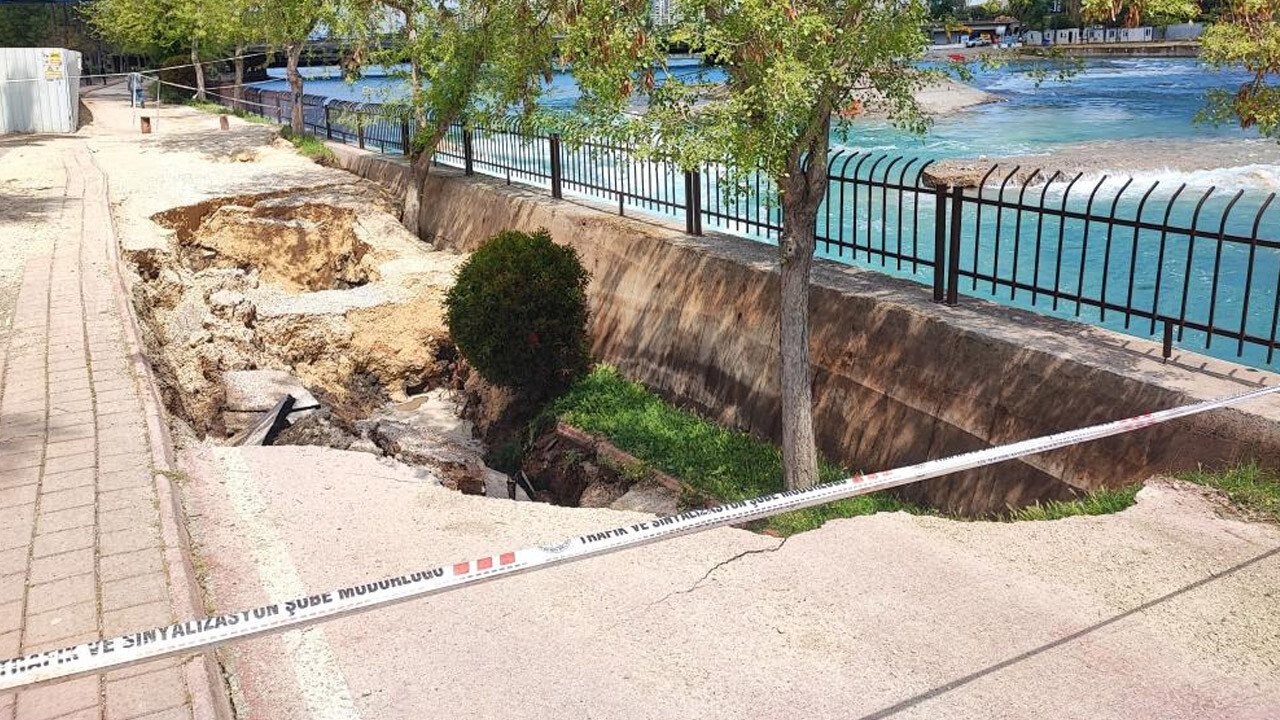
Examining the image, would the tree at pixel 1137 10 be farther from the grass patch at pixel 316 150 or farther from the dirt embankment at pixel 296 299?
the grass patch at pixel 316 150

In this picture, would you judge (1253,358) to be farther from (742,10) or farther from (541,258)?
(742,10)

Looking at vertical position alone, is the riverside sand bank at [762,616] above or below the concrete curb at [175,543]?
below

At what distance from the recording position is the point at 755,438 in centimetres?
1002

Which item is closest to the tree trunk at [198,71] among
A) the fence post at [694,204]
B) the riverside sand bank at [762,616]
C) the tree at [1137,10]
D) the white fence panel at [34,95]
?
the white fence panel at [34,95]

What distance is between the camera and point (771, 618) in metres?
4.64

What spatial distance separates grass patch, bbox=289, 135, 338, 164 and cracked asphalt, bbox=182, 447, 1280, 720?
17.4 metres

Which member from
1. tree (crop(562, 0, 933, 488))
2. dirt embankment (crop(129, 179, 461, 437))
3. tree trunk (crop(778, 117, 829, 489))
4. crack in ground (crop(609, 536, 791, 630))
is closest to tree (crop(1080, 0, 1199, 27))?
tree (crop(562, 0, 933, 488))

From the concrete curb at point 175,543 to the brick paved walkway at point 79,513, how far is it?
0.08 feet

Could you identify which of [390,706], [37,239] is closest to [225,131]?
[37,239]

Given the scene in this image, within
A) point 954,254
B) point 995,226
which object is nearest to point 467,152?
point 995,226

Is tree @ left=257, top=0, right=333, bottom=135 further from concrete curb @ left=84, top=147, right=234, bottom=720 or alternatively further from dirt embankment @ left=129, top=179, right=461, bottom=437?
concrete curb @ left=84, top=147, right=234, bottom=720

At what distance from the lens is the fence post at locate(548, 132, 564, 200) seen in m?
14.6

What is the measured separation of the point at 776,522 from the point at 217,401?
5.58m

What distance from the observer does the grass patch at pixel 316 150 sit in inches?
879
